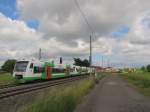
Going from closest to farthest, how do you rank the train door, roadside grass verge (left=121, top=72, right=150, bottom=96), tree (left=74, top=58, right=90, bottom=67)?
roadside grass verge (left=121, top=72, right=150, bottom=96) < the train door < tree (left=74, top=58, right=90, bottom=67)

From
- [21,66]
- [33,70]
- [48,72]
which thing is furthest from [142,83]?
[21,66]

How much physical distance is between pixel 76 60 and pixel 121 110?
151201 mm

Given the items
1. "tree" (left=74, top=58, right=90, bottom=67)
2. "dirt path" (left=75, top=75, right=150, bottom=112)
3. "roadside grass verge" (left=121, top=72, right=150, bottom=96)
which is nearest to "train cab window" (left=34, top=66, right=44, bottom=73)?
"roadside grass verge" (left=121, top=72, right=150, bottom=96)

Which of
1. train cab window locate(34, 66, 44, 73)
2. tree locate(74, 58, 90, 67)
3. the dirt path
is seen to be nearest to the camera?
the dirt path

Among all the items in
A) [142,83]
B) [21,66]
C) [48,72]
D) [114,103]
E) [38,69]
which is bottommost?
[114,103]

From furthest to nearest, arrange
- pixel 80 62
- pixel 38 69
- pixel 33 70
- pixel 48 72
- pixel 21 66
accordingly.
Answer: pixel 80 62 < pixel 48 72 < pixel 38 69 < pixel 33 70 < pixel 21 66

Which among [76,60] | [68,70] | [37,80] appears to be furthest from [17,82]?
[76,60]

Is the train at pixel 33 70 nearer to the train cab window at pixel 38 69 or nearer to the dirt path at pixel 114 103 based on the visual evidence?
the train cab window at pixel 38 69

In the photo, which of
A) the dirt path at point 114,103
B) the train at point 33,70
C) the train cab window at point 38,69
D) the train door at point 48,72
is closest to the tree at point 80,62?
the train at point 33,70

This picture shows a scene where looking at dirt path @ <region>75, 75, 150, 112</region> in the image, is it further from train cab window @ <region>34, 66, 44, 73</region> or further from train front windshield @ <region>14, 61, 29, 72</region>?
train cab window @ <region>34, 66, 44, 73</region>

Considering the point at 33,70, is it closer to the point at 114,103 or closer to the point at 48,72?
the point at 48,72

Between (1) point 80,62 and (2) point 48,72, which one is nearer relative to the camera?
(2) point 48,72

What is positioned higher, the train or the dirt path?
the train

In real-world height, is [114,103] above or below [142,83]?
below
